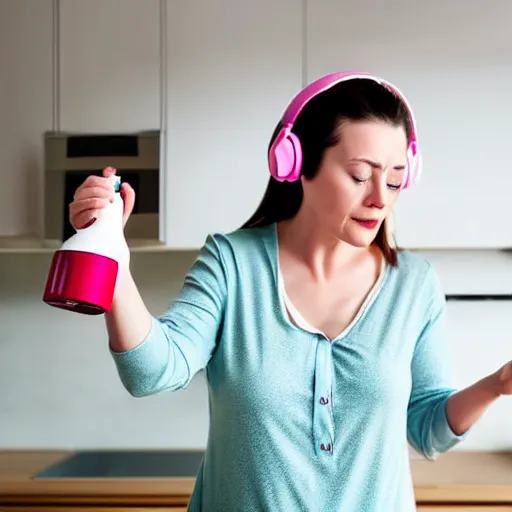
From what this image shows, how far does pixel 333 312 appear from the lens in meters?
1.10

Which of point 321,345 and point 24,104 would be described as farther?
point 24,104

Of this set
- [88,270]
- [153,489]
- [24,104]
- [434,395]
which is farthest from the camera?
[24,104]

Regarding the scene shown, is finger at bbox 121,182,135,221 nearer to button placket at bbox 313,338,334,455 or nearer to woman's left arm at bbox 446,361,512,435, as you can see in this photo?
button placket at bbox 313,338,334,455

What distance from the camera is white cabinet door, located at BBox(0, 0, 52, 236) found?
230 cm

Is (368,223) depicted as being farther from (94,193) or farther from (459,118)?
(459,118)

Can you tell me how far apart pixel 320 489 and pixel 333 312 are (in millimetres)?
242

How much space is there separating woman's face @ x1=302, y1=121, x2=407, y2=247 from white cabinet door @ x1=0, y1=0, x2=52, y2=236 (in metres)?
1.47

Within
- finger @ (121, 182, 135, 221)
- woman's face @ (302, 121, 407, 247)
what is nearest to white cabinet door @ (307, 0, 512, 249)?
woman's face @ (302, 121, 407, 247)

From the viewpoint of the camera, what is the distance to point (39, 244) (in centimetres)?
226

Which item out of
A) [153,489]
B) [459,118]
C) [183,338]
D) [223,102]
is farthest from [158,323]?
[459,118]

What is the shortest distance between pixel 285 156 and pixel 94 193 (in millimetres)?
322

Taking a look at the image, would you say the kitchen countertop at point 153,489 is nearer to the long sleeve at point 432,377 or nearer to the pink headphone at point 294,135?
the long sleeve at point 432,377

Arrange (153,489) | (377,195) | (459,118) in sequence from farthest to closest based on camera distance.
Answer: (459,118)
(153,489)
(377,195)

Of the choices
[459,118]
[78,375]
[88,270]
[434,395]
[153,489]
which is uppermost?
[459,118]
